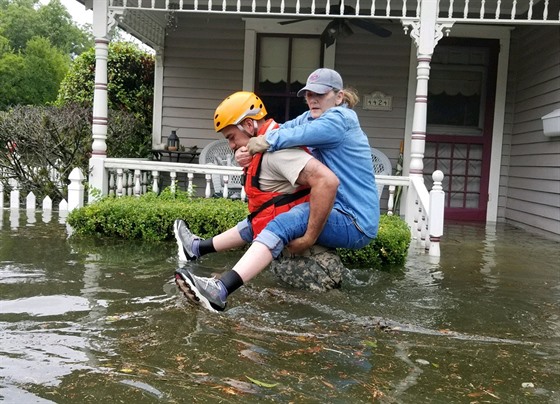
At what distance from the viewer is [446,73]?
10.2 meters

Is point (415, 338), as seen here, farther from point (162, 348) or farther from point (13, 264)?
point (13, 264)

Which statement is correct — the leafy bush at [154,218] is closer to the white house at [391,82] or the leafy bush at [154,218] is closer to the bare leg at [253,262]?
the bare leg at [253,262]

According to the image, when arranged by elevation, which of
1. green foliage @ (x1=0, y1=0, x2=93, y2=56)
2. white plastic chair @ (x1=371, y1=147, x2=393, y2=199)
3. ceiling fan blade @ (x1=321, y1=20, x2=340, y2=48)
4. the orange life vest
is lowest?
the orange life vest

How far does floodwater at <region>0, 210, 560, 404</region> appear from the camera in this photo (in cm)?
251

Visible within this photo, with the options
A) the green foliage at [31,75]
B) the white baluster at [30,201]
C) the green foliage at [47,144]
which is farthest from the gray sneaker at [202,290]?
the green foliage at [31,75]

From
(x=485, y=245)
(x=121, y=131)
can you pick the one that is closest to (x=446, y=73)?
(x=485, y=245)

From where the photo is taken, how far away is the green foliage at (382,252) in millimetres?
5758

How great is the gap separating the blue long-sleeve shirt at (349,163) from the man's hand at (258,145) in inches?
1.8

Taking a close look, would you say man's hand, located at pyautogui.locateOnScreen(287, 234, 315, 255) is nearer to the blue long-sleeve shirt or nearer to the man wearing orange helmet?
the man wearing orange helmet

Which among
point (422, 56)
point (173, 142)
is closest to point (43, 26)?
point (173, 142)

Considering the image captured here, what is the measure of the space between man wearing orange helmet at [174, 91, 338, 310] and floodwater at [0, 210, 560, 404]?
44cm

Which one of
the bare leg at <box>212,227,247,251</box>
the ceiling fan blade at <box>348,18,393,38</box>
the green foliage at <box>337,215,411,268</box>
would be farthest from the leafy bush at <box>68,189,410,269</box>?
the ceiling fan blade at <box>348,18,393,38</box>

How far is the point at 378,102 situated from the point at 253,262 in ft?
23.8

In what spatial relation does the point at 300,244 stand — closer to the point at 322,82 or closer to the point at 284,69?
the point at 322,82
